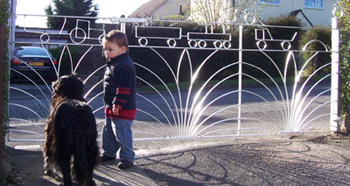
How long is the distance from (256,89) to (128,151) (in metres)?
9.14

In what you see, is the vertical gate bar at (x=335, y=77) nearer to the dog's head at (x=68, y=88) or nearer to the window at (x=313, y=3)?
→ the dog's head at (x=68, y=88)

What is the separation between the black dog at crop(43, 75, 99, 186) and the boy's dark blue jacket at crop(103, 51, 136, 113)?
49 centimetres

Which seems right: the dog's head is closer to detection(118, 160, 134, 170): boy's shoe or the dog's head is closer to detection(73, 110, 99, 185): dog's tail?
detection(73, 110, 99, 185): dog's tail

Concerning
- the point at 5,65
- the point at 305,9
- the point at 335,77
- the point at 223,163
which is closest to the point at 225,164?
the point at 223,163

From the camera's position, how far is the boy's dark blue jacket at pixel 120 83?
127 inches

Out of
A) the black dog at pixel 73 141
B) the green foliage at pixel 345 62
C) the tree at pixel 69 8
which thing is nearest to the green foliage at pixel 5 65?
the black dog at pixel 73 141

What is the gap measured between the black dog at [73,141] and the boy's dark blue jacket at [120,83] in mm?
490

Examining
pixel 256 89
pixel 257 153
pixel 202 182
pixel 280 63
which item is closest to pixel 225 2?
pixel 280 63

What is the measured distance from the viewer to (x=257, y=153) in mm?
4059

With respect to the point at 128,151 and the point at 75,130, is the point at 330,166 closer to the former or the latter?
the point at 128,151

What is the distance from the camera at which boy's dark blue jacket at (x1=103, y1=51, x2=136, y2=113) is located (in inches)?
127

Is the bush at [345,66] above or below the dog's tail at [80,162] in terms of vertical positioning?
above

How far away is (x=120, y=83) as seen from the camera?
10.6 ft

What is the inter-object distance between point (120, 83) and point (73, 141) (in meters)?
0.84
